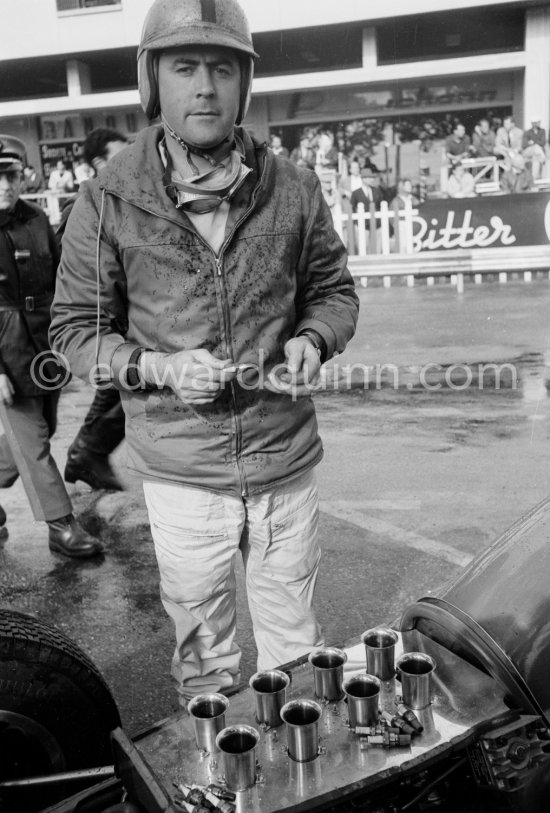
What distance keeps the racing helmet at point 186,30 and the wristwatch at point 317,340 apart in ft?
2.52

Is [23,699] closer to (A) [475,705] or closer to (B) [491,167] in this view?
(A) [475,705]

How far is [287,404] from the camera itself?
245cm

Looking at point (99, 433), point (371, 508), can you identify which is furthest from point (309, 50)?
point (371, 508)

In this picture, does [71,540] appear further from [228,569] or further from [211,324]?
[211,324]

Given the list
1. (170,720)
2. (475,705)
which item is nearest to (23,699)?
(170,720)

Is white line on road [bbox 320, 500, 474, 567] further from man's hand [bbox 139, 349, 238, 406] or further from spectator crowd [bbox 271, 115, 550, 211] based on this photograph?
spectator crowd [bbox 271, 115, 550, 211]

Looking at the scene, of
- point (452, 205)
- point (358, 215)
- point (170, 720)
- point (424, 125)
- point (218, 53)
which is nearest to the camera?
point (170, 720)

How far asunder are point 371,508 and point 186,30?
116 inches

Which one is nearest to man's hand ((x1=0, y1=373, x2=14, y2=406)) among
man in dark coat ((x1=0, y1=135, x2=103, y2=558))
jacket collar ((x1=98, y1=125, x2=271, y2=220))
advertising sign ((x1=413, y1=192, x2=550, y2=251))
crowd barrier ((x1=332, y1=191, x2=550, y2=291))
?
man in dark coat ((x1=0, y1=135, x2=103, y2=558))

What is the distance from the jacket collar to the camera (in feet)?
7.34

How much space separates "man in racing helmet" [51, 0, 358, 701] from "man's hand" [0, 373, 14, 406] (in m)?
1.67

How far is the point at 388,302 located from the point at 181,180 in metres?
9.62

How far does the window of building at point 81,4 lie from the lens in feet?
89.2

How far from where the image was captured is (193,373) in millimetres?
2133
